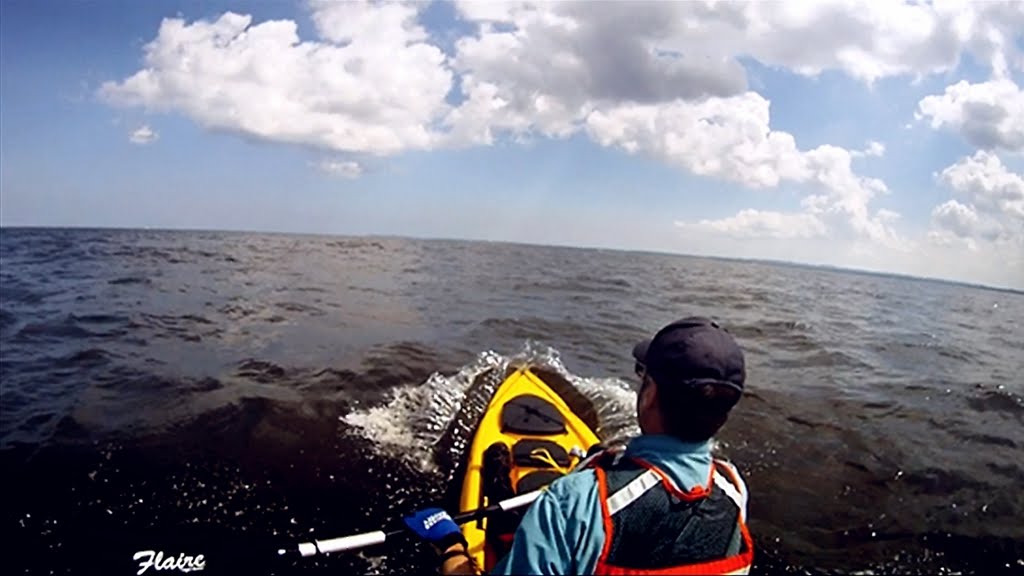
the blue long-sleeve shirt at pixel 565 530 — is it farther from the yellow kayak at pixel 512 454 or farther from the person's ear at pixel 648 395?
the yellow kayak at pixel 512 454

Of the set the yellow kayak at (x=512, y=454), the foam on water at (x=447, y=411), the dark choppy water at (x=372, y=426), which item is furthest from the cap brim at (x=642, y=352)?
the foam on water at (x=447, y=411)

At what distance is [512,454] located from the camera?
6824 mm

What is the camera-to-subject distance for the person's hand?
3887 millimetres

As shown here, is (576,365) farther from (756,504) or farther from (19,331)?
(19,331)

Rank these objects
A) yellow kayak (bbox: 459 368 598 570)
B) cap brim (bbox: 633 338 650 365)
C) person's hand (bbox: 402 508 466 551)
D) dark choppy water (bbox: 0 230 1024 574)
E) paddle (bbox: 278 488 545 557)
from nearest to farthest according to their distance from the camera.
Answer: cap brim (bbox: 633 338 650 365) < person's hand (bbox: 402 508 466 551) < paddle (bbox: 278 488 545 557) < yellow kayak (bbox: 459 368 598 570) < dark choppy water (bbox: 0 230 1024 574)

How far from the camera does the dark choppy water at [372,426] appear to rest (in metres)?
7.02

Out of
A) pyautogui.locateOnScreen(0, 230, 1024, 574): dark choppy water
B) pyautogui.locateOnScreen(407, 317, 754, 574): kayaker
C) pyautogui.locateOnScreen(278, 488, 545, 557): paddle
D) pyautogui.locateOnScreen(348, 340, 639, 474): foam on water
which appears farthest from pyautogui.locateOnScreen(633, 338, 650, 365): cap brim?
pyautogui.locateOnScreen(348, 340, 639, 474): foam on water

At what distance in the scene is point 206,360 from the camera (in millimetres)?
13227

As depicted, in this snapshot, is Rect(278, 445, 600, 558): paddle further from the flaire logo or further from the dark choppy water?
the dark choppy water

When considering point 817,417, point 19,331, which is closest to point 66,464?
point 19,331

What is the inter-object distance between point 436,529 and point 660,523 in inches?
75.5


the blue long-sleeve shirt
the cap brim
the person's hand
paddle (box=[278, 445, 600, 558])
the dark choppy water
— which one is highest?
the cap brim

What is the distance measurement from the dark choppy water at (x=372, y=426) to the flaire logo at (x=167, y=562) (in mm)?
129

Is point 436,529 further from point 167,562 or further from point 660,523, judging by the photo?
point 660,523
